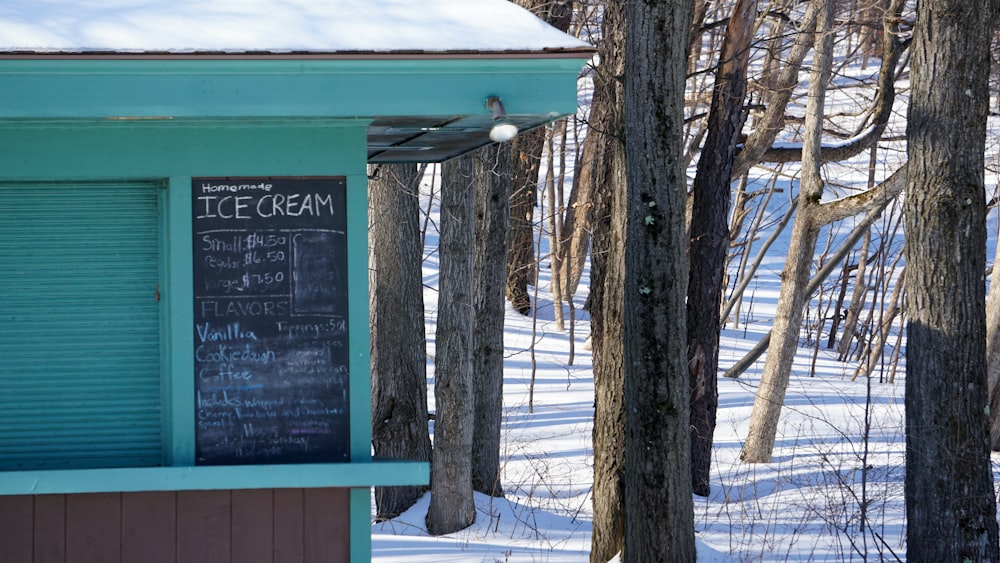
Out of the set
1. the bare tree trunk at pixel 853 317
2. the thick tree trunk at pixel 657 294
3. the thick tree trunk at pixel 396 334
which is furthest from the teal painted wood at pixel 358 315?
the bare tree trunk at pixel 853 317

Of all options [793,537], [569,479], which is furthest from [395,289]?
[793,537]

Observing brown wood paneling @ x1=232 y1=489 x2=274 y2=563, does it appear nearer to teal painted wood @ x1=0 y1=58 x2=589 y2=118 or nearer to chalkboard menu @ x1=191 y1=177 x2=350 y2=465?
chalkboard menu @ x1=191 y1=177 x2=350 y2=465

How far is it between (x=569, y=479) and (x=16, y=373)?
782cm

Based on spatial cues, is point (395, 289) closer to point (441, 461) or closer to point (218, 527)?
point (441, 461)

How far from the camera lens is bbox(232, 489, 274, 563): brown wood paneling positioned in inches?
206

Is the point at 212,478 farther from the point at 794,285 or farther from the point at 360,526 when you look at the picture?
the point at 794,285

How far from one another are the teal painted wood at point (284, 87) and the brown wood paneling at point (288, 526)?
1.87 meters

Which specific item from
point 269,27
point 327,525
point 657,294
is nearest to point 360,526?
point 327,525

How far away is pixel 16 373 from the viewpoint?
531 cm

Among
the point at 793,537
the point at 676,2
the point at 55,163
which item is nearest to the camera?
the point at 55,163

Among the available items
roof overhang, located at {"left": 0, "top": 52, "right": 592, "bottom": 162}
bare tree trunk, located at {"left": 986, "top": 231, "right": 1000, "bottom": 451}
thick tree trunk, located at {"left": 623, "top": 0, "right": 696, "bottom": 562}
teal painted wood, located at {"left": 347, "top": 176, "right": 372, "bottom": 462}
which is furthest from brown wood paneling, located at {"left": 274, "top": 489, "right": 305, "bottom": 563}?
bare tree trunk, located at {"left": 986, "top": 231, "right": 1000, "bottom": 451}

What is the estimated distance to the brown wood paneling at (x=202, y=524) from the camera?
5.21m

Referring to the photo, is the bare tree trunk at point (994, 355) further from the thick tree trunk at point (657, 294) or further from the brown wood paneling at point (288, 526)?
the brown wood paneling at point (288, 526)

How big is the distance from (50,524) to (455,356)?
4.77 m
